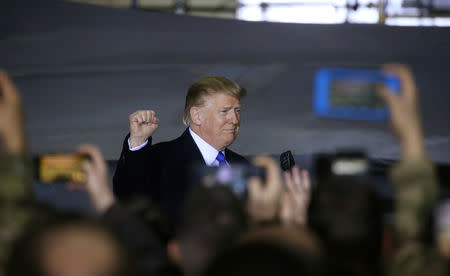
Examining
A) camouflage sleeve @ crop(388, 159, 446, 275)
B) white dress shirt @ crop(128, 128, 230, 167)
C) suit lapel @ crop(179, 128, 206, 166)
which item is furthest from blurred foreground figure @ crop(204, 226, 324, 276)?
white dress shirt @ crop(128, 128, 230, 167)

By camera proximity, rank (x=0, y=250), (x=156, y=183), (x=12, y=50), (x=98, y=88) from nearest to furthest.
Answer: (x=0, y=250)
(x=156, y=183)
(x=12, y=50)
(x=98, y=88)

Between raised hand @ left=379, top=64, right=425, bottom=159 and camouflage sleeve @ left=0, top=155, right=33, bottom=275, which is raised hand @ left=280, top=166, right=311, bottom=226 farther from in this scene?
camouflage sleeve @ left=0, top=155, right=33, bottom=275

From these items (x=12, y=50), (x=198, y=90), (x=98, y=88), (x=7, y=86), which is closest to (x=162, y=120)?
(x=98, y=88)

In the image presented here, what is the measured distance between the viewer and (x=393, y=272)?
0.78m

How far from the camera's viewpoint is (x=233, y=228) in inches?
31.0

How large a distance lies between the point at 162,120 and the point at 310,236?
802cm

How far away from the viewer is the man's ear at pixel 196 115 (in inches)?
107

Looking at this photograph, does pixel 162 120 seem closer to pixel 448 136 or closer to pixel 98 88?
pixel 98 88

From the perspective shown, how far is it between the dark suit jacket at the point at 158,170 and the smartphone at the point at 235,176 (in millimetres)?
819

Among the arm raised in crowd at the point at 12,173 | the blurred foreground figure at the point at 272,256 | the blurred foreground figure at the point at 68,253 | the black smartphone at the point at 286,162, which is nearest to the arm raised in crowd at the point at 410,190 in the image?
the blurred foreground figure at the point at 272,256

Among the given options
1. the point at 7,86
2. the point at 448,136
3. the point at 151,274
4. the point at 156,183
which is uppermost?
the point at 7,86

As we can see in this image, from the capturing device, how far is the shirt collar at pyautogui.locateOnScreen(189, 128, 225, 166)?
253 centimetres

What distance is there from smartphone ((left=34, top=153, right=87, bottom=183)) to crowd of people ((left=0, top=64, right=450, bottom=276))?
2 cm

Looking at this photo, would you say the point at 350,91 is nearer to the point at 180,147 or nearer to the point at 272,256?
the point at 272,256
